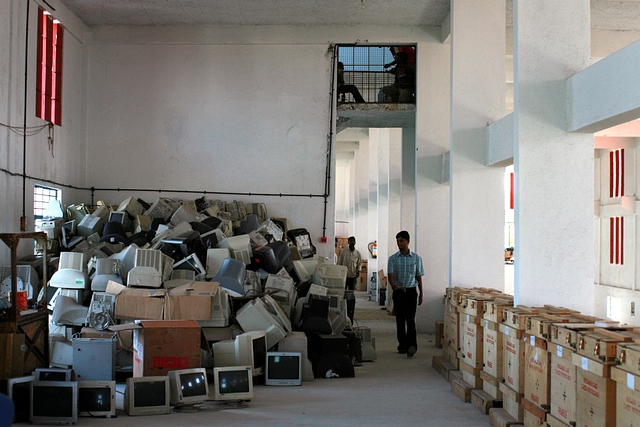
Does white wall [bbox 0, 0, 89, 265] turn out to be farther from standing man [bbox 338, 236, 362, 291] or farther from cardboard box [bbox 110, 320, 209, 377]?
standing man [bbox 338, 236, 362, 291]

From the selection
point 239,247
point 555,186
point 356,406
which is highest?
point 555,186

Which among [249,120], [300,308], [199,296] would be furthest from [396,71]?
[199,296]

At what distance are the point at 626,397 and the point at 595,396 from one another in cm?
33

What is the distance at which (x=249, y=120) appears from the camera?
531 inches

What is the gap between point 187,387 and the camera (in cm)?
639

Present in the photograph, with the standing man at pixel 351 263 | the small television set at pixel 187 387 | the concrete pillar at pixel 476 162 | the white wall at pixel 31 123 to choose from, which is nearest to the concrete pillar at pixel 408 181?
the standing man at pixel 351 263

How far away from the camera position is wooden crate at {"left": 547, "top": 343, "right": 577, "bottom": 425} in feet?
15.5

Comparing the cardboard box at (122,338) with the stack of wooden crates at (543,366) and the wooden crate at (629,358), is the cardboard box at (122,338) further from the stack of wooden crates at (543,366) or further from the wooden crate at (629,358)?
the wooden crate at (629,358)

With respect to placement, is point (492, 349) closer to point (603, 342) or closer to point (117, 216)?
point (603, 342)

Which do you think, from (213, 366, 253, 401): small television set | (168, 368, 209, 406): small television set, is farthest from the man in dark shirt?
(168, 368, 209, 406): small television set

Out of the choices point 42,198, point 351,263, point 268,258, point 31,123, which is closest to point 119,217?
point 42,198

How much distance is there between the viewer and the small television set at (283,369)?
7.72 meters

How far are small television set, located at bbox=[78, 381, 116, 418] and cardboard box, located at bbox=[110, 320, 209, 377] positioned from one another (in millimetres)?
650

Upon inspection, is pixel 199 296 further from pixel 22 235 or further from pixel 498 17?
pixel 498 17
